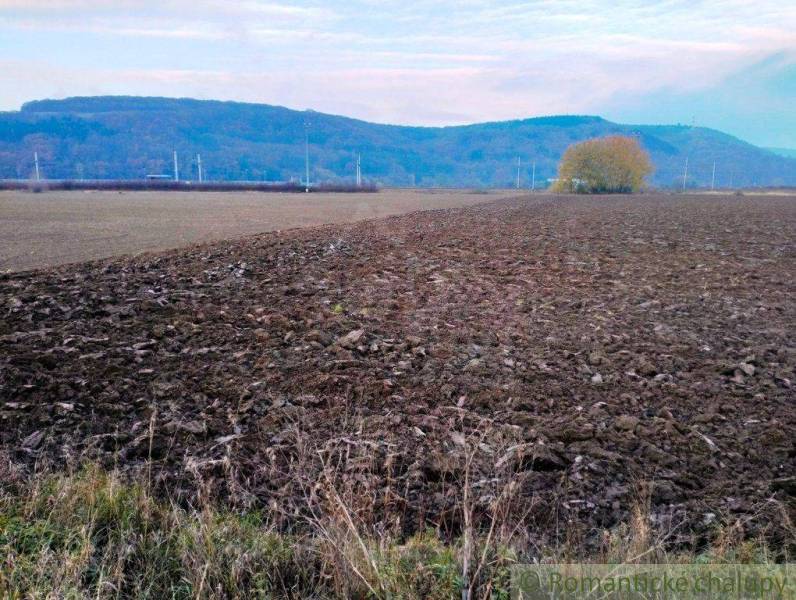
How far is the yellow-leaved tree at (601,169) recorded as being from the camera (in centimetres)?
11144

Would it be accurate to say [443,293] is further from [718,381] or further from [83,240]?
[83,240]

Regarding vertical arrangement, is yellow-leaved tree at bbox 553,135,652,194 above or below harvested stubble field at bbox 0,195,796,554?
above

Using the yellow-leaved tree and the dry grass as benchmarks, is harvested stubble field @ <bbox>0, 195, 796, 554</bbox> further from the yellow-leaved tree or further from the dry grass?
the yellow-leaved tree

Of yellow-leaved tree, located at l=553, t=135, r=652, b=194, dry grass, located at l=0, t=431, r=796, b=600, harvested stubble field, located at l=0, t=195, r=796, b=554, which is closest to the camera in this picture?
dry grass, located at l=0, t=431, r=796, b=600

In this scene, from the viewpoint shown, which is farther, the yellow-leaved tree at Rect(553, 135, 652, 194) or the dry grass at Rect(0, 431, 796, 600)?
the yellow-leaved tree at Rect(553, 135, 652, 194)

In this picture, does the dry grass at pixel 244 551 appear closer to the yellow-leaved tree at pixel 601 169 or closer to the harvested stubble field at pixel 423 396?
the harvested stubble field at pixel 423 396

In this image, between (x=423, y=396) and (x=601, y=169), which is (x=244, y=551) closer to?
(x=423, y=396)

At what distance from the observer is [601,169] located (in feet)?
367

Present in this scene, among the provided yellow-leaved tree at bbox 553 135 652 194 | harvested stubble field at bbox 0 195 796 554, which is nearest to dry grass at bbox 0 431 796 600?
harvested stubble field at bbox 0 195 796 554

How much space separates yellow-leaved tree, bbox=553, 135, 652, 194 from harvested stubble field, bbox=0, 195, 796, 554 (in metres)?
103

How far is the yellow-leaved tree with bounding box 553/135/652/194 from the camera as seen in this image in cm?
11144

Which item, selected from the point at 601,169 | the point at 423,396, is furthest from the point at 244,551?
the point at 601,169

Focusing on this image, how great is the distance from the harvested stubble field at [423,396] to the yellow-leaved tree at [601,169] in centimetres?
10293

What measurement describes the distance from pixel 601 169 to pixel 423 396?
369ft
